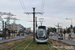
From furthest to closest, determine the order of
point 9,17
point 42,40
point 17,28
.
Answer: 1. point 17,28
2. point 9,17
3. point 42,40

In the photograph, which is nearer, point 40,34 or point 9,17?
point 40,34

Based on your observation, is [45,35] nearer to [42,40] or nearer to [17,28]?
[42,40]

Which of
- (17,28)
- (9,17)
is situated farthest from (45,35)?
(17,28)

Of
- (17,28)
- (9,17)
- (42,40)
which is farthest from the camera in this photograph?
(17,28)

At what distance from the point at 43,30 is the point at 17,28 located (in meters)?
139

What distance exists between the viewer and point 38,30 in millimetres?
28812

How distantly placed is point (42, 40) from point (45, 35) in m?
1.22

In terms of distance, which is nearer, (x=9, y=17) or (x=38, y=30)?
Answer: (x=38, y=30)

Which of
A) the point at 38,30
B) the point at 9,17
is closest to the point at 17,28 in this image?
the point at 9,17

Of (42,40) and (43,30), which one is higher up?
(43,30)

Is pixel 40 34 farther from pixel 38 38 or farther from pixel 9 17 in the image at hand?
pixel 9 17

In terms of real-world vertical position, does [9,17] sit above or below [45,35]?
above

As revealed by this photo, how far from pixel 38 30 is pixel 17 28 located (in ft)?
454

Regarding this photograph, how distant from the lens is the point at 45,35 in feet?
92.6
